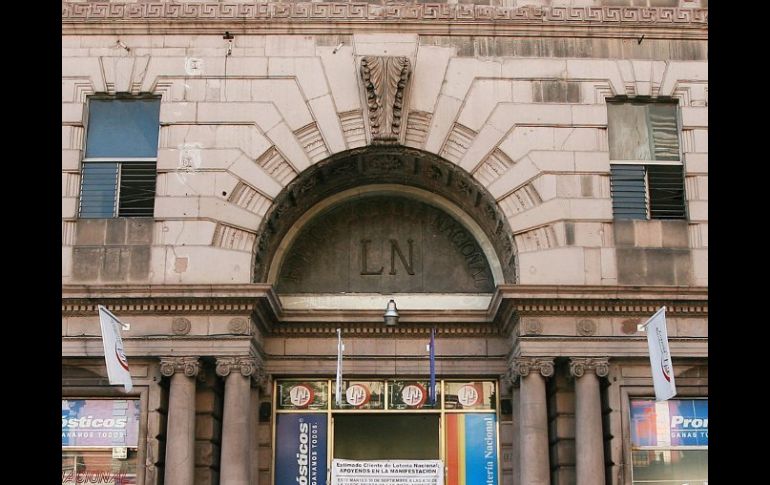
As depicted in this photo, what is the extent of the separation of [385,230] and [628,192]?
494 cm

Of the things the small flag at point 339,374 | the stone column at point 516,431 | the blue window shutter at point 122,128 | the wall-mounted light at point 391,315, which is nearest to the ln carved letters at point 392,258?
the wall-mounted light at point 391,315

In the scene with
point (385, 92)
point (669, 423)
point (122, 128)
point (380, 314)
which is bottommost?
point (669, 423)

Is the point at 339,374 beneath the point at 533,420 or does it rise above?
above

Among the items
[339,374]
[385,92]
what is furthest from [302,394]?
[385,92]

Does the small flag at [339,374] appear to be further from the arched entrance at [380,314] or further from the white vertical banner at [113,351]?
the white vertical banner at [113,351]

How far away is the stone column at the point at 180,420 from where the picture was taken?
53.1 feet

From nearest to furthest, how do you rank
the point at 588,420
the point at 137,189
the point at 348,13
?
the point at 588,420 < the point at 137,189 < the point at 348,13

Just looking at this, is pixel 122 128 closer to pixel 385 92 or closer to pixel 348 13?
pixel 348 13

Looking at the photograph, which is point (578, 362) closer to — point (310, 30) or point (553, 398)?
point (553, 398)

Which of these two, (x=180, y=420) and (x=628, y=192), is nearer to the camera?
(x=180, y=420)

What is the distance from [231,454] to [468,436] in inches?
189

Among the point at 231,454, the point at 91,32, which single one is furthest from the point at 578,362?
the point at 91,32

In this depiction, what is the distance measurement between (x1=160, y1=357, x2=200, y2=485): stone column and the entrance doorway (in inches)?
129

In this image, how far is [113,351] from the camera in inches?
615
